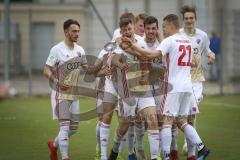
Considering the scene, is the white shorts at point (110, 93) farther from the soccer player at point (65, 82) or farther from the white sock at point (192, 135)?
the white sock at point (192, 135)

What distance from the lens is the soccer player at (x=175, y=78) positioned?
1030cm

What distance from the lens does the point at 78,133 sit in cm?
1505

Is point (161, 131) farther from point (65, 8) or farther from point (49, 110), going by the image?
point (65, 8)

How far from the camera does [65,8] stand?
122ft

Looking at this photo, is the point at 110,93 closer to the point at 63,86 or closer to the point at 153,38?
the point at 63,86

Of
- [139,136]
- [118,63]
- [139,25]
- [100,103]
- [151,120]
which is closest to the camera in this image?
[151,120]

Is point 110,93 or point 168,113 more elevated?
point 110,93

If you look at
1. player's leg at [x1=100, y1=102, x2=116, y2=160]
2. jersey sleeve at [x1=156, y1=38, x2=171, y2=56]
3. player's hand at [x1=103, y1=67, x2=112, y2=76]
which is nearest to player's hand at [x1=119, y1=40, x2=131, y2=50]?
jersey sleeve at [x1=156, y1=38, x2=171, y2=56]

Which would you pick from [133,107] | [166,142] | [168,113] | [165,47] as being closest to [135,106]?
[133,107]

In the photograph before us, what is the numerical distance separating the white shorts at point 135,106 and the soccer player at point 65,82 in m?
0.76

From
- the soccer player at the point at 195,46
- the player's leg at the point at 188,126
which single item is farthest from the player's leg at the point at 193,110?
the player's leg at the point at 188,126

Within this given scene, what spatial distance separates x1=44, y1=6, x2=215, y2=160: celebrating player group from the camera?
10.4 meters

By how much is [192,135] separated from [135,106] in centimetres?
93

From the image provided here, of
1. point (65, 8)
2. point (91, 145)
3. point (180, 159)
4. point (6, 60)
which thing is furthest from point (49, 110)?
point (65, 8)
